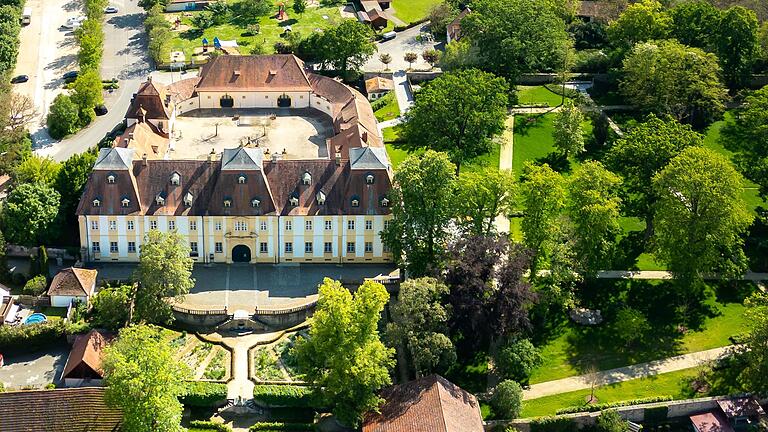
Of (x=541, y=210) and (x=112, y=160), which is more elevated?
(x=112, y=160)

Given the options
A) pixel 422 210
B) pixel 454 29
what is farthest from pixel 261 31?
pixel 422 210

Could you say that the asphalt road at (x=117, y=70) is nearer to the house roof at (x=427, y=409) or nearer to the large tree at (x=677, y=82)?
the house roof at (x=427, y=409)

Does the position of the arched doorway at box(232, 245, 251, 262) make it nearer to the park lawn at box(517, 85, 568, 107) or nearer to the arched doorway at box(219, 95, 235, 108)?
the arched doorway at box(219, 95, 235, 108)

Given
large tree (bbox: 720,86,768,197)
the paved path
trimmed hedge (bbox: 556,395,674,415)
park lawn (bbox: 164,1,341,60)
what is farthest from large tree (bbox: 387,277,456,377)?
park lawn (bbox: 164,1,341,60)

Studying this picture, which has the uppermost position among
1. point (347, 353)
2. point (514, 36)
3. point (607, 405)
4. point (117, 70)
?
point (514, 36)

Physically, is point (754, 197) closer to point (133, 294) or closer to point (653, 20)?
point (653, 20)

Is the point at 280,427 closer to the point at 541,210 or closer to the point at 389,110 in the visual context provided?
the point at 541,210

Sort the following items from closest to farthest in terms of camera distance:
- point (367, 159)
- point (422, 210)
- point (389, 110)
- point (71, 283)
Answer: point (71, 283), point (422, 210), point (367, 159), point (389, 110)
